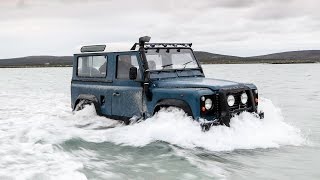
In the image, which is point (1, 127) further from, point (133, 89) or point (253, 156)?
point (253, 156)

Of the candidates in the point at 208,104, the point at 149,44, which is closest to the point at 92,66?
the point at 149,44

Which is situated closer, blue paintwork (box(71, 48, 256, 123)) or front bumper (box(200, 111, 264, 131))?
front bumper (box(200, 111, 264, 131))

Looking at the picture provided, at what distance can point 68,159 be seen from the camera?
8.34 meters

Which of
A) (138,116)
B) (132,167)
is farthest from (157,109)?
(132,167)

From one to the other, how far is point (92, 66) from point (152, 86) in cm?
281

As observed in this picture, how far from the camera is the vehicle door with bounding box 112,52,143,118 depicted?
409 inches

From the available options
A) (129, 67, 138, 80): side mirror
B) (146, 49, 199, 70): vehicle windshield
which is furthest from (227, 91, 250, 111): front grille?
(129, 67, 138, 80): side mirror

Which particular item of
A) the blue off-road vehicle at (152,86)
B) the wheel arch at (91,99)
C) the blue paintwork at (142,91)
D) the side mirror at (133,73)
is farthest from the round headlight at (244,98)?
the wheel arch at (91,99)

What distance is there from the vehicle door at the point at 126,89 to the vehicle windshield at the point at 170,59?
33 cm

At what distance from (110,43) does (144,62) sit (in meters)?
1.76

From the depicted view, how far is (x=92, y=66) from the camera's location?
482 inches

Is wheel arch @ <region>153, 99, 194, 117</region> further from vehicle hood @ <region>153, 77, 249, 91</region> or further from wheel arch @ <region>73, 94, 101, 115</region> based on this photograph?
wheel arch @ <region>73, 94, 101, 115</region>

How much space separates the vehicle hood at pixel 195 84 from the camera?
921cm

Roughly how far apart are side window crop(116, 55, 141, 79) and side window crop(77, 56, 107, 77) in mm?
601
